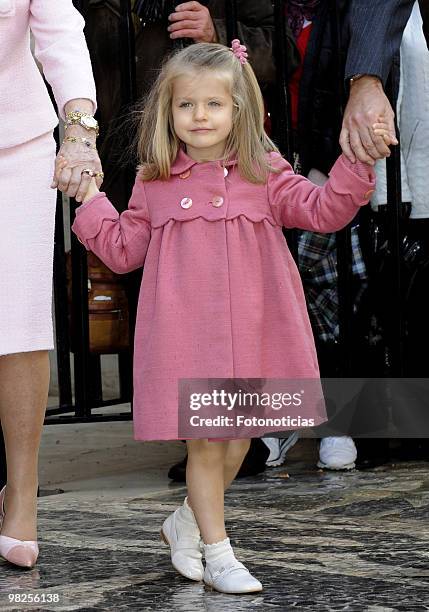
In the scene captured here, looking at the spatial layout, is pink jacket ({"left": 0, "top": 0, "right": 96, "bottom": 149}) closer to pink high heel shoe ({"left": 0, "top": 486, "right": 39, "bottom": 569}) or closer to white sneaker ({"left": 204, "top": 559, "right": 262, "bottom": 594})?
pink high heel shoe ({"left": 0, "top": 486, "right": 39, "bottom": 569})

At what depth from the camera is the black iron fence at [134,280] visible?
4445 millimetres

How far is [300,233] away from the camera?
4.87 meters

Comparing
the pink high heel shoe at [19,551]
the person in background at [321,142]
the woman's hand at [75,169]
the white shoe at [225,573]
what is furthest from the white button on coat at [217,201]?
the person in background at [321,142]

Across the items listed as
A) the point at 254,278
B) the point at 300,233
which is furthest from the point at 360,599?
the point at 300,233

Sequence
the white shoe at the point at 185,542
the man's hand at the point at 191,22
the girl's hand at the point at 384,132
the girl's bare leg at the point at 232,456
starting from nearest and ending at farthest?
the girl's hand at the point at 384,132 → the white shoe at the point at 185,542 → the girl's bare leg at the point at 232,456 → the man's hand at the point at 191,22

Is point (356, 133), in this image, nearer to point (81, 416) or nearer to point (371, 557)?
point (371, 557)

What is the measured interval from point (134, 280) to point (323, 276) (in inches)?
28.9

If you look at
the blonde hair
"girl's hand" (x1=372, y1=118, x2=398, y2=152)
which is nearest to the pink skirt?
the blonde hair

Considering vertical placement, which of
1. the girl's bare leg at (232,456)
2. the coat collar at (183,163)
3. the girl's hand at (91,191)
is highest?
the coat collar at (183,163)

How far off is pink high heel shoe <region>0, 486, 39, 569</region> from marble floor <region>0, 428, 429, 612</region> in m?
0.02

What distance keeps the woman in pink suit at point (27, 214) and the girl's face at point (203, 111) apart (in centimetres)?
23

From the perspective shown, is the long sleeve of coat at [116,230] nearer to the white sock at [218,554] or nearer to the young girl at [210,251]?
the young girl at [210,251]

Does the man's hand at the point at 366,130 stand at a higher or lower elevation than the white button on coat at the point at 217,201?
higher

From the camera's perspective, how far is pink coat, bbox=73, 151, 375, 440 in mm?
2885
